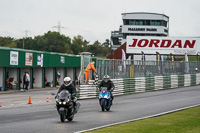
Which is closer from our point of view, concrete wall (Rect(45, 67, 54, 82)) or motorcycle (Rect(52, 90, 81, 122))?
motorcycle (Rect(52, 90, 81, 122))

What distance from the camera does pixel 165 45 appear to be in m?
58.1

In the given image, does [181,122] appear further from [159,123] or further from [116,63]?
[116,63]

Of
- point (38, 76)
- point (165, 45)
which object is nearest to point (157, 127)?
point (38, 76)

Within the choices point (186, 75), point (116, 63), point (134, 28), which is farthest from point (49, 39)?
point (116, 63)

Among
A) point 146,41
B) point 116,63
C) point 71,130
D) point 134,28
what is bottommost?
point 71,130

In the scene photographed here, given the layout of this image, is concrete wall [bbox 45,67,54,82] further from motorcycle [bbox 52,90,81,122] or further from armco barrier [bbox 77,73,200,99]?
motorcycle [bbox 52,90,81,122]

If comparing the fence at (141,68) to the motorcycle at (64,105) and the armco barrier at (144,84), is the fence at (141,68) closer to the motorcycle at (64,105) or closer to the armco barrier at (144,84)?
the armco barrier at (144,84)

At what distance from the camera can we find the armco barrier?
29650 mm

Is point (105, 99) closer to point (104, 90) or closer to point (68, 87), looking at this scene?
point (104, 90)

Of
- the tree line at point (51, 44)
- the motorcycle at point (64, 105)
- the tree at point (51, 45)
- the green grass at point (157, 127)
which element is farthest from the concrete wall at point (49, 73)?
the tree at point (51, 45)

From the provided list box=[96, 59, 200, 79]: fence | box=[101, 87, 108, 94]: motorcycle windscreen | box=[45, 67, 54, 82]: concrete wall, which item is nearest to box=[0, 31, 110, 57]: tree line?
box=[45, 67, 54, 82]: concrete wall

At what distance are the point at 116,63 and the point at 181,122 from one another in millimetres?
19027

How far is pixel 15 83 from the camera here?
131 ft

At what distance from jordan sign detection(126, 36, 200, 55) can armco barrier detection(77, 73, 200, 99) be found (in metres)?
10.9
